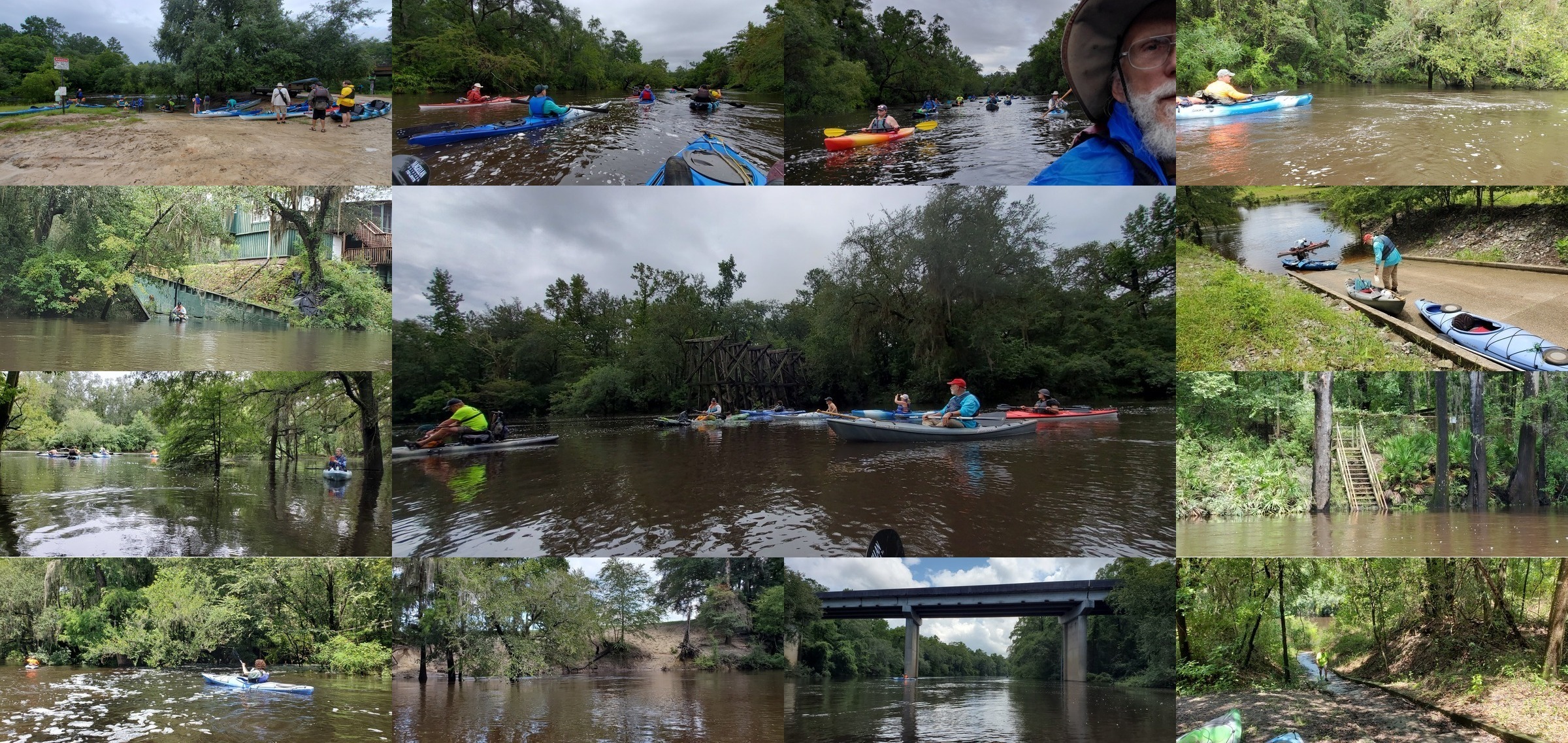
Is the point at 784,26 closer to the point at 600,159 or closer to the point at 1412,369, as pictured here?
the point at 600,159

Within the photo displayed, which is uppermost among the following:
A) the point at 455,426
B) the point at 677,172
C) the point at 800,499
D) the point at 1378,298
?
the point at 677,172

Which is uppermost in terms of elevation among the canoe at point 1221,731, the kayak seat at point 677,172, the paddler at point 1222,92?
the paddler at point 1222,92

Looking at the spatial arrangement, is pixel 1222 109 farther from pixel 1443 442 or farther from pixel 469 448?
pixel 469 448

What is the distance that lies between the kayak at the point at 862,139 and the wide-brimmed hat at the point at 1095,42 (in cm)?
255

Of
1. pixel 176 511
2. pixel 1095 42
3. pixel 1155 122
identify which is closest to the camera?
pixel 1095 42

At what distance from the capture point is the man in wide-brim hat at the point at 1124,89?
442cm

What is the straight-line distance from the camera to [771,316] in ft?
28.6

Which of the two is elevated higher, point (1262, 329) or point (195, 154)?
point (195, 154)

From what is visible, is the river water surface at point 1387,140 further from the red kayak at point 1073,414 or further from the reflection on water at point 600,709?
the reflection on water at point 600,709

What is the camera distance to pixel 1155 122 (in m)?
5.07

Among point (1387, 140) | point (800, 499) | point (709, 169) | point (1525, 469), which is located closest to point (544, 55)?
point (709, 169)

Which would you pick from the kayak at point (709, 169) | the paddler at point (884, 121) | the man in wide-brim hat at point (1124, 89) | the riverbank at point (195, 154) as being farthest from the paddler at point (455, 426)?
the man in wide-brim hat at point (1124, 89)

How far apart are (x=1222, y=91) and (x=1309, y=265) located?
5.17 ft

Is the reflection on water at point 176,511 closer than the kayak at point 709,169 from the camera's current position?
Yes
